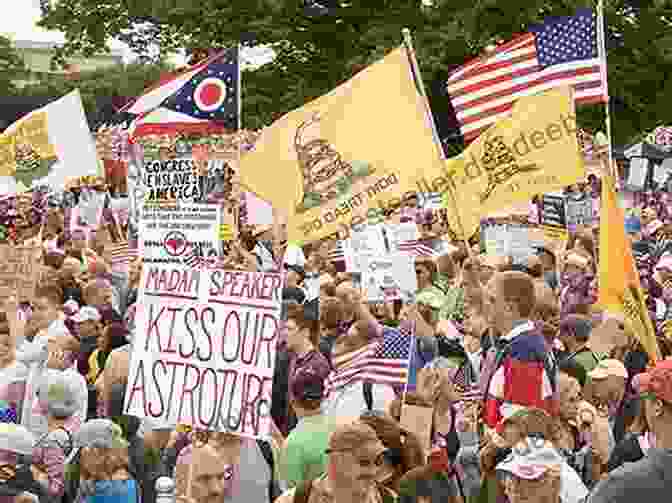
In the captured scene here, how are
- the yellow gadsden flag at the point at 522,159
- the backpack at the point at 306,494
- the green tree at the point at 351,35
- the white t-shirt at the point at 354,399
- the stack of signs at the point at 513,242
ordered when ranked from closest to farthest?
the backpack at the point at 306,494 → the white t-shirt at the point at 354,399 → the yellow gadsden flag at the point at 522,159 → the stack of signs at the point at 513,242 → the green tree at the point at 351,35

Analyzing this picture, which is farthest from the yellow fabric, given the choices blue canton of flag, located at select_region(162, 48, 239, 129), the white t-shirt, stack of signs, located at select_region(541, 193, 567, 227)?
the white t-shirt

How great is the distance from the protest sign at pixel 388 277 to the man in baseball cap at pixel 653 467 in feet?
19.8

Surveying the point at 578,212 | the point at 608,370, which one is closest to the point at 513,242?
the point at 578,212

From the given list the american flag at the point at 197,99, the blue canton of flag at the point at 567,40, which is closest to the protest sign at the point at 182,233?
the blue canton of flag at the point at 567,40

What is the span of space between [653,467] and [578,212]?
36.3 ft

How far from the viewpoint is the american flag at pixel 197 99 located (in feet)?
48.2

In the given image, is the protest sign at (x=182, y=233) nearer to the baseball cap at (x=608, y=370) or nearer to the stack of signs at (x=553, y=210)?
the baseball cap at (x=608, y=370)

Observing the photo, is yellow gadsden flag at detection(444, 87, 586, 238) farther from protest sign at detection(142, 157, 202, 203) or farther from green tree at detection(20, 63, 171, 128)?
green tree at detection(20, 63, 171, 128)

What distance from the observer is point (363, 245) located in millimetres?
11914

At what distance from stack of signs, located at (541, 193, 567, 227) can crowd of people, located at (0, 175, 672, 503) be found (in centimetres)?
510

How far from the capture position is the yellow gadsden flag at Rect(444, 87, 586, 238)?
1016 cm

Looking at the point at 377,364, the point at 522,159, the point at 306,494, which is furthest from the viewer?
the point at 522,159

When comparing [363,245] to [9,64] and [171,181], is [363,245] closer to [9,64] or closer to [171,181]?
[171,181]

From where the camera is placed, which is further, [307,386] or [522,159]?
[522,159]
